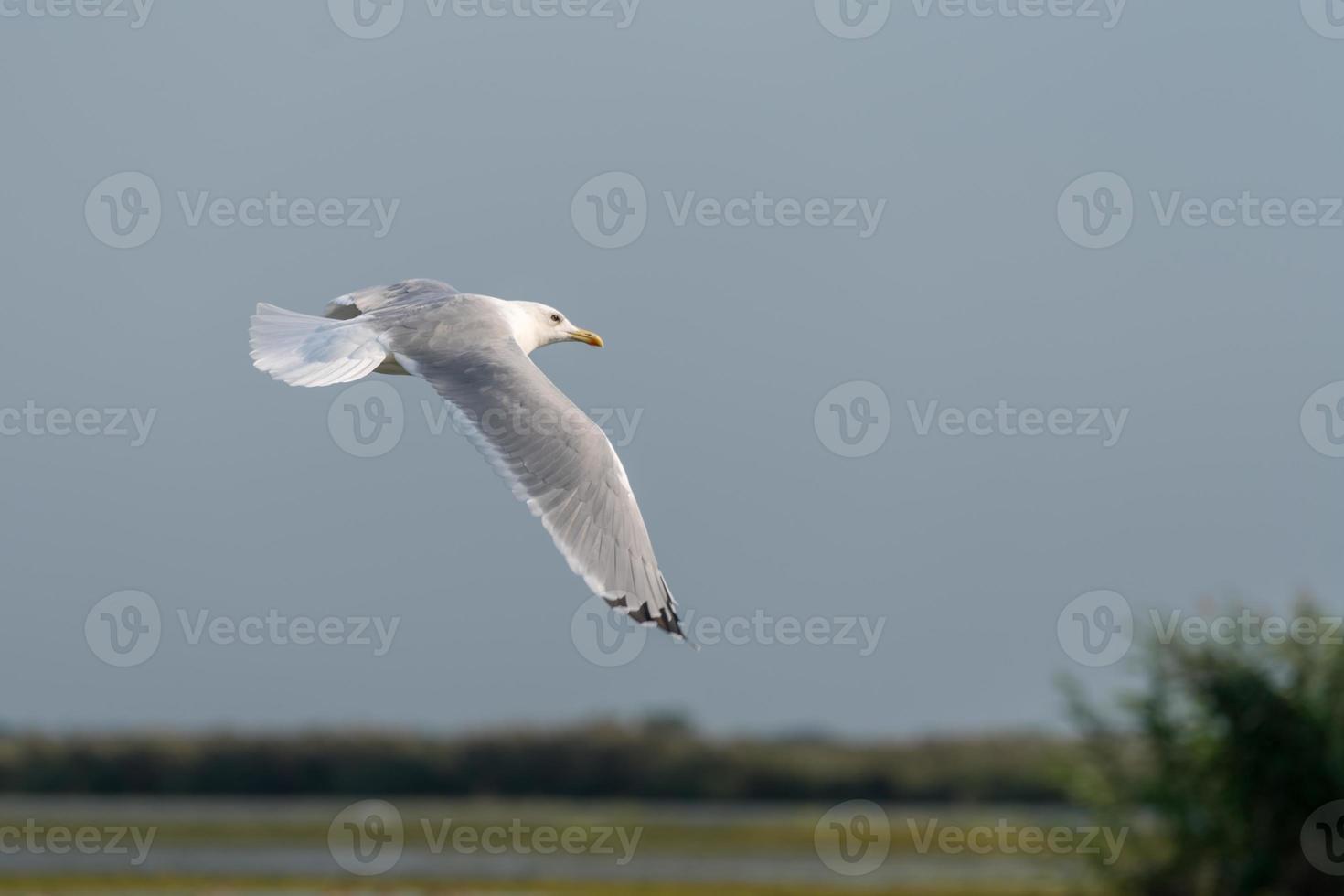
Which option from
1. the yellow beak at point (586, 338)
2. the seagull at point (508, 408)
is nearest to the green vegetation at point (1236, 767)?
→ the yellow beak at point (586, 338)

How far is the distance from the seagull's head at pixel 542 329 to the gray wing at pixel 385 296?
14.5 inches

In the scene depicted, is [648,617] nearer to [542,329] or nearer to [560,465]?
[560,465]

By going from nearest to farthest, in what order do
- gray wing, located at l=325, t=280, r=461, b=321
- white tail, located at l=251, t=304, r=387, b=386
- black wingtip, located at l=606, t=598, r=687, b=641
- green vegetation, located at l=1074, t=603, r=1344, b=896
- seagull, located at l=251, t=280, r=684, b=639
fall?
black wingtip, located at l=606, t=598, r=687, b=641, seagull, located at l=251, t=280, r=684, b=639, white tail, located at l=251, t=304, r=387, b=386, gray wing, located at l=325, t=280, r=461, b=321, green vegetation, located at l=1074, t=603, r=1344, b=896

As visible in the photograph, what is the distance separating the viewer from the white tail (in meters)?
7.26

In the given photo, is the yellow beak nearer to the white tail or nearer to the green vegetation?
the white tail

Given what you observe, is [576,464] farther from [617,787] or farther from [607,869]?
[617,787]

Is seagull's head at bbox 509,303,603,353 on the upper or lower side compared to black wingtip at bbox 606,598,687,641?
upper

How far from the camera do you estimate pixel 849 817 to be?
107 ft

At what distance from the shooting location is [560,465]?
7141 millimetres

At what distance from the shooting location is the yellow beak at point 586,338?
9500 millimetres

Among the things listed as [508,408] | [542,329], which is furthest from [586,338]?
[508,408]

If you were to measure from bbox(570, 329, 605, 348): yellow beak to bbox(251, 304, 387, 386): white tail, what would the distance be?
1.78 m

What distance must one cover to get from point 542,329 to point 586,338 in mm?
397

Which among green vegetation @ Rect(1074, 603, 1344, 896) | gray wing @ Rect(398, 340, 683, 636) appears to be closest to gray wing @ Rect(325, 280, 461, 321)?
gray wing @ Rect(398, 340, 683, 636)
